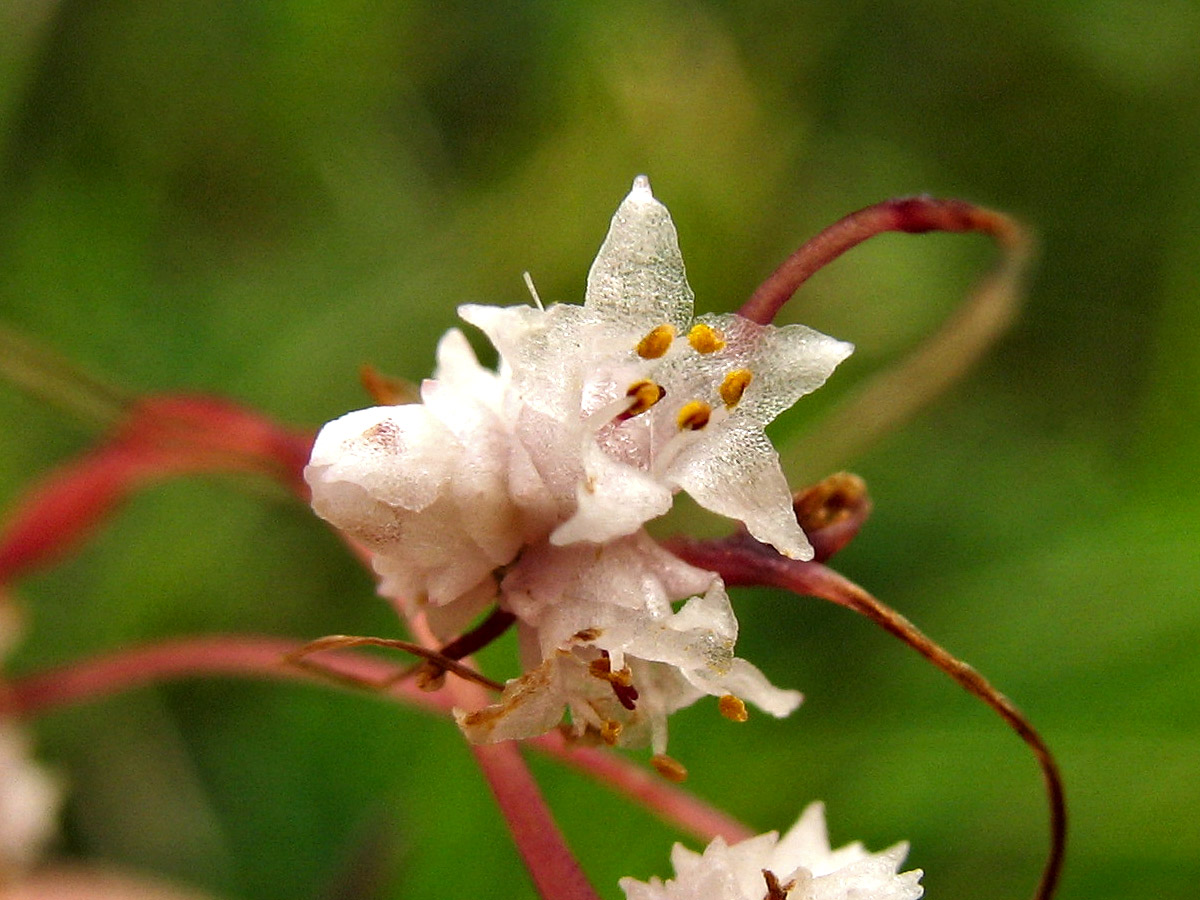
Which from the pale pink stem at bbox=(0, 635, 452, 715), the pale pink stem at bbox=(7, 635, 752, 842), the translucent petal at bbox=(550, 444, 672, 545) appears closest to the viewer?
the translucent petal at bbox=(550, 444, 672, 545)

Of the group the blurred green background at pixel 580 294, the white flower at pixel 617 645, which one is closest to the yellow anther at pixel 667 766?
the white flower at pixel 617 645

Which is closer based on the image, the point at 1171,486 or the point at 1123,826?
the point at 1123,826

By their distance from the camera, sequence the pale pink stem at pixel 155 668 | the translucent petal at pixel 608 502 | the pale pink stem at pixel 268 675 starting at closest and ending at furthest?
the translucent petal at pixel 608 502
the pale pink stem at pixel 268 675
the pale pink stem at pixel 155 668

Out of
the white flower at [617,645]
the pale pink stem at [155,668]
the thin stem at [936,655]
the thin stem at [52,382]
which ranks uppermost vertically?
the thin stem at [52,382]

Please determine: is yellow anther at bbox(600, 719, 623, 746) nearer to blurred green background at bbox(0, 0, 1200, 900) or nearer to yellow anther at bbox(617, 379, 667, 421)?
yellow anther at bbox(617, 379, 667, 421)

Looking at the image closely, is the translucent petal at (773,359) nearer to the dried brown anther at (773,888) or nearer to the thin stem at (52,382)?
the dried brown anther at (773,888)

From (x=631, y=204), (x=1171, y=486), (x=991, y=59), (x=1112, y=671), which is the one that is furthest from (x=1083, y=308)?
(x=631, y=204)

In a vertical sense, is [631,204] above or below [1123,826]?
above

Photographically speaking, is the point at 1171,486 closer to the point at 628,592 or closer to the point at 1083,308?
the point at 1083,308

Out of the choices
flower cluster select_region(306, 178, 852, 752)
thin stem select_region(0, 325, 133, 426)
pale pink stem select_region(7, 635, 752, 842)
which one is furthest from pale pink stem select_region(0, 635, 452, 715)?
flower cluster select_region(306, 178, 852, 752)
